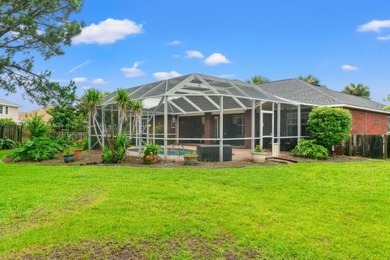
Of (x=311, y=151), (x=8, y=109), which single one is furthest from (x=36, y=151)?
(x=8, y=109)

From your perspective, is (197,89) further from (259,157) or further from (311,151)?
(311,151)

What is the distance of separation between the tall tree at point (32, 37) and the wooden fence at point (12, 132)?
8962 millimetres

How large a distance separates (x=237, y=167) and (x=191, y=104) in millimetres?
11028

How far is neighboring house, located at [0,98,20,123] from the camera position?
33350 mm

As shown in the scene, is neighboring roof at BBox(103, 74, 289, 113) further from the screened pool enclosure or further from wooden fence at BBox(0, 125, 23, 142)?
wooden fence at BBox(0, 125, 23, 142)

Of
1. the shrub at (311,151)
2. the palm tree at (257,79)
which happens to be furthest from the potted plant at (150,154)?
the palm tree at (257,79)

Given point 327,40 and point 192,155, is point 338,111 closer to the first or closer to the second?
point 327,40

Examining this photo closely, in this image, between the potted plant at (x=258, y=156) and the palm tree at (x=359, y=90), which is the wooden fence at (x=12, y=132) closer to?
the potted plant at (x=258, y=156)

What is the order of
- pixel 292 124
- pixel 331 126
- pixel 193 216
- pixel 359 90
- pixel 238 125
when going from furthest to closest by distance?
pixel 359 90 < pixel 238 125 < pixel 292 124 < pixel 331 126 < pixel 193 216

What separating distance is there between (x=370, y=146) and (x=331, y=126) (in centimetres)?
275

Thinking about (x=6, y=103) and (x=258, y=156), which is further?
(x=6, y=103)

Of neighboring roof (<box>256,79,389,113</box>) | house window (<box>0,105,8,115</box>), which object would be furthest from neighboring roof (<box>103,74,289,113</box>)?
house window (<box>0,105,8,115</box>)

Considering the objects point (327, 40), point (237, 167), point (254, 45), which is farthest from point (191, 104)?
point (237, 167)

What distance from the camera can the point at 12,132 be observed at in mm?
20234
